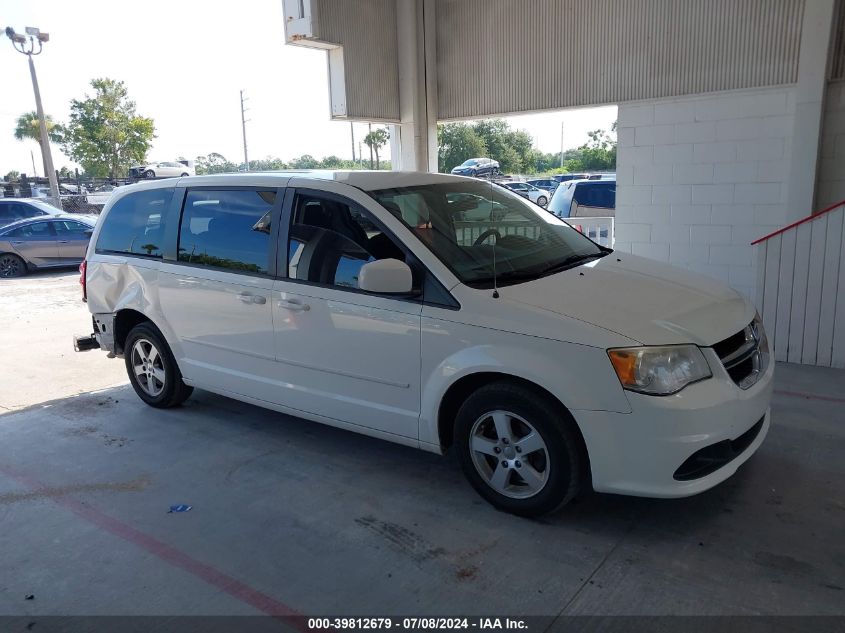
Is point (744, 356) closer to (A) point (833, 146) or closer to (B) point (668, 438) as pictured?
(B) point (668, 438)

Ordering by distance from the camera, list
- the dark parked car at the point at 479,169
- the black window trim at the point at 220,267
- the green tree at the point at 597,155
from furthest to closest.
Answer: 1. the green tree at the point at 597,155
2. the dark parked car at the point at 479,169
3. the black window trim at the point at 220,267

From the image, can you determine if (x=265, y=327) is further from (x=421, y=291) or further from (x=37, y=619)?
(x=37, y=619)

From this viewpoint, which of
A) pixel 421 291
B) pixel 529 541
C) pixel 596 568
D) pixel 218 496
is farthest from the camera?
pixel 218 496

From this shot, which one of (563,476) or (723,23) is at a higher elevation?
(723,23)

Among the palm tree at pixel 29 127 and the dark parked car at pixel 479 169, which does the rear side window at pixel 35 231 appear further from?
the palm tree at pixel 29 127

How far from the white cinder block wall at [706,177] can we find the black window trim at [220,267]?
5357mm

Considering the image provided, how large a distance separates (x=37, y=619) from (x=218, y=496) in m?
1.19

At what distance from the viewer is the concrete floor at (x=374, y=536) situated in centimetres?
293

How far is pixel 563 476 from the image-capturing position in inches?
130

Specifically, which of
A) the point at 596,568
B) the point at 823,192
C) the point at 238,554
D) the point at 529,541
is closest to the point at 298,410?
the point at 238,554

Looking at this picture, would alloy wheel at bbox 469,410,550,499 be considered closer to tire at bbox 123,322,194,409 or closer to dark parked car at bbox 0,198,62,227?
tire at bbox 123,322,194,409

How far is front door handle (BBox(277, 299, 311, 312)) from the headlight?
1.91 meters

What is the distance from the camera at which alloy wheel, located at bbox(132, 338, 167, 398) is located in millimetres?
5410

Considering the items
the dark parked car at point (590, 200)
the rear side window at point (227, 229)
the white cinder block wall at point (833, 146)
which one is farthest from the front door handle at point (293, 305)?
the dark parked car at point (590, 200)
